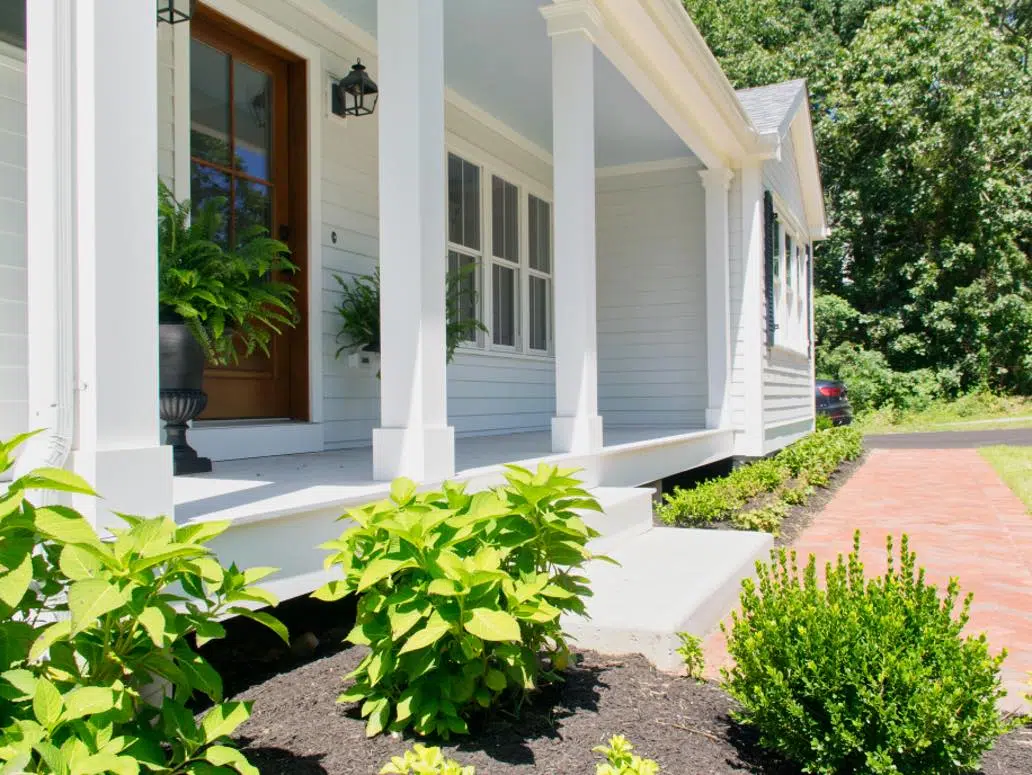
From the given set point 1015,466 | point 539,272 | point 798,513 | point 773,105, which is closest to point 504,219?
point 539,272

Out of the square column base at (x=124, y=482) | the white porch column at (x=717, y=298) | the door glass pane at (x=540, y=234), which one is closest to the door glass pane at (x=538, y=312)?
the door glass pane at (x=540, y=234)

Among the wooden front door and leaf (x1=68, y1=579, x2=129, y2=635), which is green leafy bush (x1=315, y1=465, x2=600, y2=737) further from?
the wooden front door

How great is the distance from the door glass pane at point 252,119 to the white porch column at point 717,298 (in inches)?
197

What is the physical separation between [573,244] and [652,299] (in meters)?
4.59

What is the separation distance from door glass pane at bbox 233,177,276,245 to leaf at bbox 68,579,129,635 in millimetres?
3527

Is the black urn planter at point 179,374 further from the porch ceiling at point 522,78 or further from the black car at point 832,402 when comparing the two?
the black car at point 832,402

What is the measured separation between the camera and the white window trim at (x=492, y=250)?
284 inches

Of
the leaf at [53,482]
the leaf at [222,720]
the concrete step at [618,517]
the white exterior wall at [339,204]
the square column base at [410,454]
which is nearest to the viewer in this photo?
the leaf at [53,482]

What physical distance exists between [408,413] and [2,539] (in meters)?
2.13

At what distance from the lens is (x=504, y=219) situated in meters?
7.97

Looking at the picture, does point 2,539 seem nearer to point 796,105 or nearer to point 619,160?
point 619,160

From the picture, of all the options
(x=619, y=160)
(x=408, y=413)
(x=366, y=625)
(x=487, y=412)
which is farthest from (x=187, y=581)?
(x=619, y=160)

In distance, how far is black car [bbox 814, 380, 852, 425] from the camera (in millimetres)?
16406

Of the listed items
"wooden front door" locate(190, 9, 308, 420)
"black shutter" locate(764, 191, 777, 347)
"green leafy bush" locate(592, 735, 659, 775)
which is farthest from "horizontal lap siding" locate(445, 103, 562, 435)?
"green leafy bush" locate(592, 735, 659, 775)
